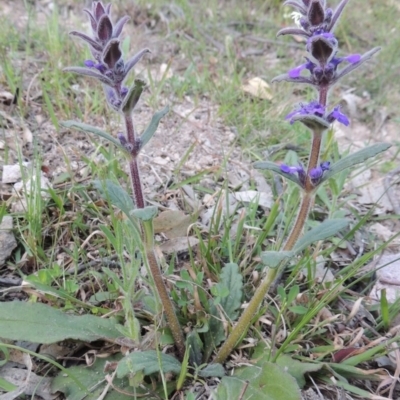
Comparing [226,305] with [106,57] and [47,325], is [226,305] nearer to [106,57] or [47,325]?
[47,325]

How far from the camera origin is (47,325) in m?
1.63

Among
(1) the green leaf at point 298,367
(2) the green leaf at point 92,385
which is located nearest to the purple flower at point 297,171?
(1) the green leaf at point 298,367

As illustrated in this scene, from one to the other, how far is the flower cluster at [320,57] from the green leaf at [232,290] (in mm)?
766

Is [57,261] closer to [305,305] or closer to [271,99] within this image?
[305,305]

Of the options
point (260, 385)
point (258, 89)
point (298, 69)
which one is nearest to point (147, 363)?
point (260, 385)

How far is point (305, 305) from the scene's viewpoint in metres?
1.86

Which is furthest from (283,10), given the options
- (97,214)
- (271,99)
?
(97,214)

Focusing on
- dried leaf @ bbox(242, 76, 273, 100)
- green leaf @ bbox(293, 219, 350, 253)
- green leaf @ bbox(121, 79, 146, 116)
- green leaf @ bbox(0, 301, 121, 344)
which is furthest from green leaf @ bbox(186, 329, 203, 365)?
dried leaf @ bbox(242, 76, 273, 100)

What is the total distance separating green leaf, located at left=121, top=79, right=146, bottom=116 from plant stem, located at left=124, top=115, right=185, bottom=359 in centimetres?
5

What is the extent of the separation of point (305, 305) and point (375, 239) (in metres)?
0.73

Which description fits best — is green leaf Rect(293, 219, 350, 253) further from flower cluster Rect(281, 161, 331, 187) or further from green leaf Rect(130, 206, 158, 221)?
green leaf Rect(130, 206, 158, 221)

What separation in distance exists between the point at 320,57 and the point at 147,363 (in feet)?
3.84

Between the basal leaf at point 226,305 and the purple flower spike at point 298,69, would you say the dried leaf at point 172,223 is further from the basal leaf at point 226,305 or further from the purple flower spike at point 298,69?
the purple flower spike at point 298,69

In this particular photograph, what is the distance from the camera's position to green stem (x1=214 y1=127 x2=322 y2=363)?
1431 millimetres
